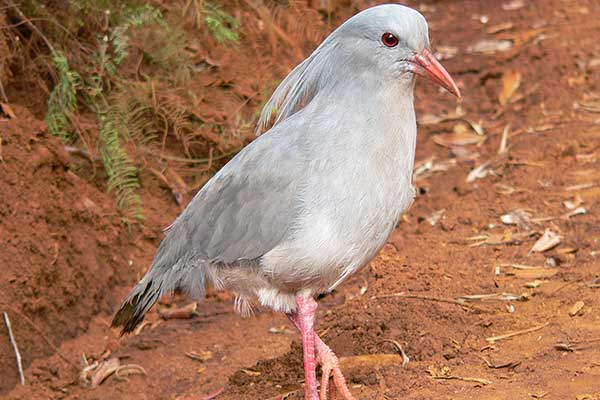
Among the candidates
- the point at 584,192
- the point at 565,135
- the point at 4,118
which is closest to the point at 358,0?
the point at 565,135

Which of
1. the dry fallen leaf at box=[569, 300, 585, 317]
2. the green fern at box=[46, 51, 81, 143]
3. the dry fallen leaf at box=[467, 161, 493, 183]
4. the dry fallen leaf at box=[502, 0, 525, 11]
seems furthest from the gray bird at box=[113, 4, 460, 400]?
the dry fallen leaf at box=[502, 0, 525, 11]

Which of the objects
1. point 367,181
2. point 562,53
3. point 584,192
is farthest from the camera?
point 562,53

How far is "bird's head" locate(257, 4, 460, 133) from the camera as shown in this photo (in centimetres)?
453

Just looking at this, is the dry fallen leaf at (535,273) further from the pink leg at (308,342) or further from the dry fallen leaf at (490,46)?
the dry fallen leaf at (490,46)

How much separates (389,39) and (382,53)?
0.24 feet

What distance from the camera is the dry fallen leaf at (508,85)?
354 inches

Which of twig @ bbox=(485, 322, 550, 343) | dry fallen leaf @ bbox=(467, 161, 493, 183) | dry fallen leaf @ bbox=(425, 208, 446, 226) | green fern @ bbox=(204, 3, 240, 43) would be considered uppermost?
green fern @ bbox=(204, 3, 240, 43)

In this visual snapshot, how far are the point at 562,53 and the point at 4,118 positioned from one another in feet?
17.5

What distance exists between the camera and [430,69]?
14.8 feet

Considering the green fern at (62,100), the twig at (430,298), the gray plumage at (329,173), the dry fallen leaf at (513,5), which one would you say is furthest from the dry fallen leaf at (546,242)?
the dry fallen leaf at (513,5)

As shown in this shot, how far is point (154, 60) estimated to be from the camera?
7.23 m

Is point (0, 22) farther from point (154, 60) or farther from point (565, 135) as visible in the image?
point (565, 135)

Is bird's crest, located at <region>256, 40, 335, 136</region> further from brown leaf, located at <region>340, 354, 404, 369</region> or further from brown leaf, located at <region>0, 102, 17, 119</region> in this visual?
brown leaf, located at <region>0, 102, 17, 119</region>

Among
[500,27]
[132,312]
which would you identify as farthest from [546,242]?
[500,27]
